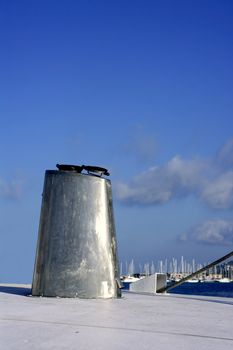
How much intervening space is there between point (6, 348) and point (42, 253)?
636cm

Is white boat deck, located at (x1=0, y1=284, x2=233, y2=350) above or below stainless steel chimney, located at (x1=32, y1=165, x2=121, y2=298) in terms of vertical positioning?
below

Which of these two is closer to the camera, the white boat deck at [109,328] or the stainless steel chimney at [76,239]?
the white boat deck at [109,328]

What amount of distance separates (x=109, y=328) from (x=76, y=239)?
16.6 feet

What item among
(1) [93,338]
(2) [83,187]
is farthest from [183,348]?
(2) [83,187]

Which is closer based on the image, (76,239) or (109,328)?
(109,328)

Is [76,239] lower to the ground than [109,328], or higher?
higher

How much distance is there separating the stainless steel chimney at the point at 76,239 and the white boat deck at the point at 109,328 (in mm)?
2106

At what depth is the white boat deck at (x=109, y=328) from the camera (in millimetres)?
4924

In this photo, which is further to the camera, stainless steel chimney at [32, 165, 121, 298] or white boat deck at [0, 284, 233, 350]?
stainless steel chimney at [32, 165, 121, 298]

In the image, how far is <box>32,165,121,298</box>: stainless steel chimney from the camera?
1062cm

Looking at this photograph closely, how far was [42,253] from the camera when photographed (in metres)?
10.9

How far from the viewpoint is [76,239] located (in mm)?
10875

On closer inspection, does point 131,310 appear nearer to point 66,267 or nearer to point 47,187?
point 66,267

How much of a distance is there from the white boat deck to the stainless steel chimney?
211 cm
